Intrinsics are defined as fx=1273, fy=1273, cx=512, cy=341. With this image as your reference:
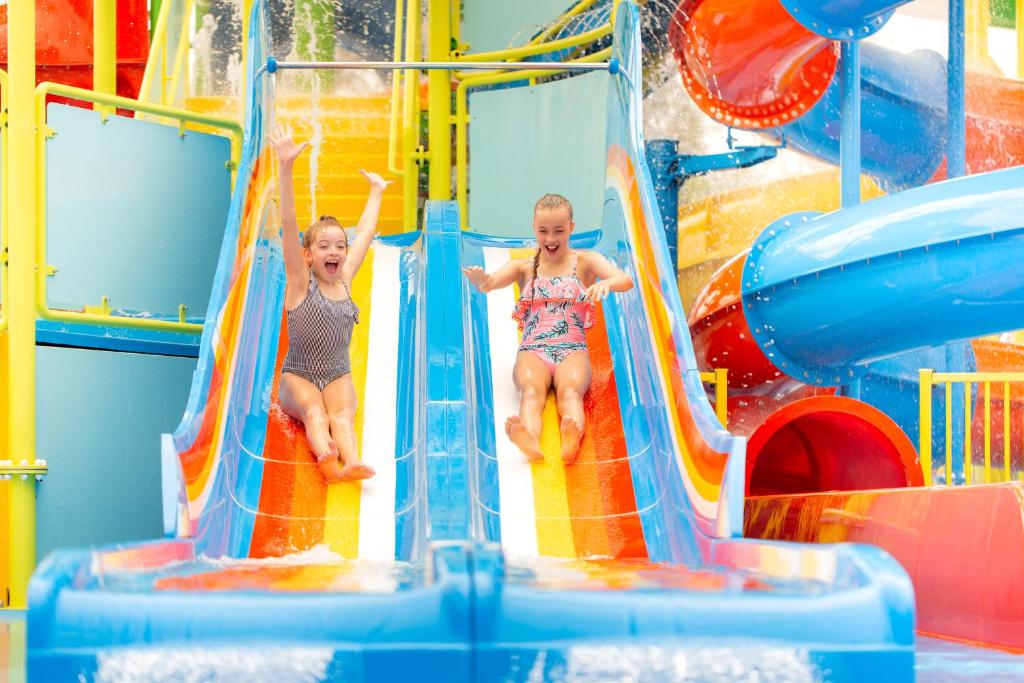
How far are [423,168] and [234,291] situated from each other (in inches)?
191

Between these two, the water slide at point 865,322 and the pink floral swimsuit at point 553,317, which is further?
the pink floral swimsuit at point 553,317

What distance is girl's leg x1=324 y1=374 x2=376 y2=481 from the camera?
4.34 meters

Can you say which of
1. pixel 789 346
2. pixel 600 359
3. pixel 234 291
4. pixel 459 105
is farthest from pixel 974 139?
pixel 234 291

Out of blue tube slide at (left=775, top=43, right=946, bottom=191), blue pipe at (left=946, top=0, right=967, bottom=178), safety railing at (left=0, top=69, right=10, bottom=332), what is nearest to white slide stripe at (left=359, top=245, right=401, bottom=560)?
safety railing at (left=0, top=69, right=10, bottom=332)

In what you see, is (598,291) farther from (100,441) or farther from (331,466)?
(100,441)

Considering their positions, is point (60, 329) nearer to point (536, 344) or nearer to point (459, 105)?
point (536, 344)

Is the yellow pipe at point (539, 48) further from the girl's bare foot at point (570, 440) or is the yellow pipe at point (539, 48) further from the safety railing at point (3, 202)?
the girl's bare foot at point (570, 440)

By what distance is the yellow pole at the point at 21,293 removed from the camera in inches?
209

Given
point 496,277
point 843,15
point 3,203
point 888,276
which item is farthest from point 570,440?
point 843,15

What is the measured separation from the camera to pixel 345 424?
15.1 ft

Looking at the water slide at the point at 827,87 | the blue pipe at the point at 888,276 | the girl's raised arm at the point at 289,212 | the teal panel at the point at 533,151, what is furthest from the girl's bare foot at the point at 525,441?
the teal panel at the point at 533,151

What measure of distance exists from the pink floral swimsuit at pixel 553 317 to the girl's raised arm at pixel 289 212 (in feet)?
3.01

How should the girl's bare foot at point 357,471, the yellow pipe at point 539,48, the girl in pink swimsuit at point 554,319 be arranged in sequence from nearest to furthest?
the girl's bare foot at point 357,471
the girl in pink swimsuit at point 554,319
the yellow pipe at point 539,48

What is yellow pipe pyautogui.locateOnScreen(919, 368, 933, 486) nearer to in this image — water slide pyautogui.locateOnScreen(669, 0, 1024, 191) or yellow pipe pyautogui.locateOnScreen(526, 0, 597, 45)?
water slide pyautogui.locateOnScreen(669, 0, 1024, 191)
